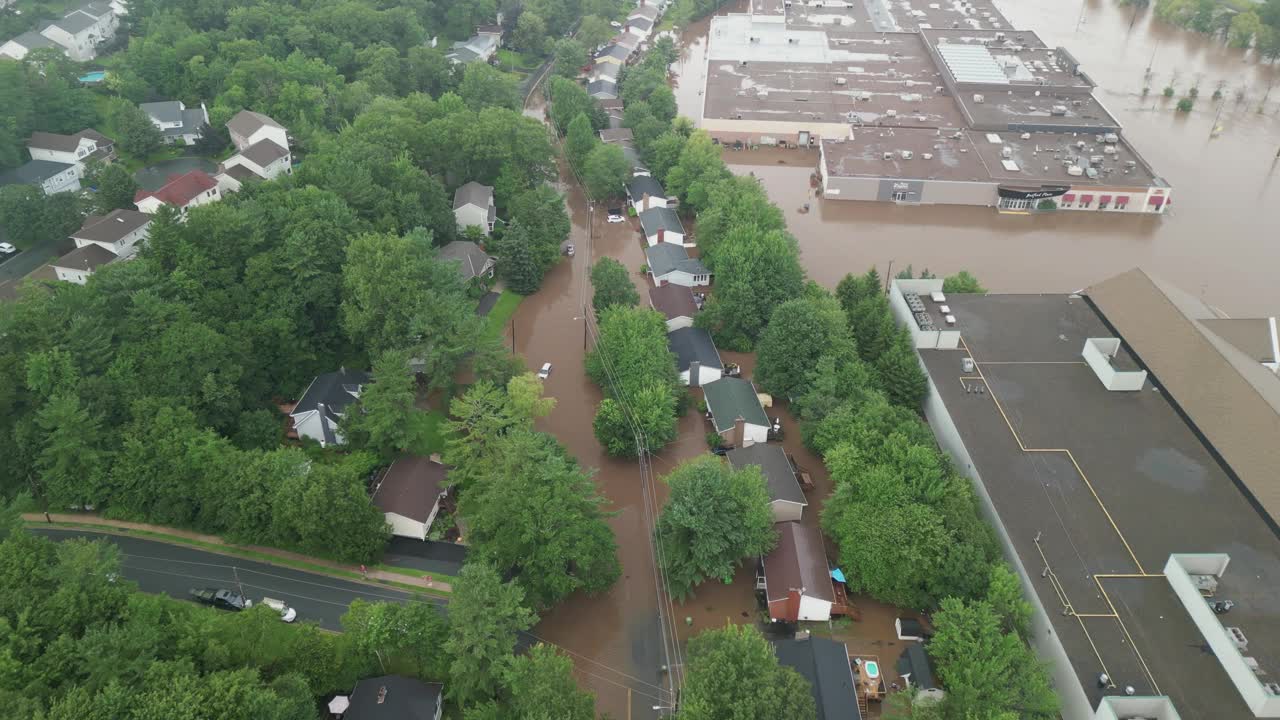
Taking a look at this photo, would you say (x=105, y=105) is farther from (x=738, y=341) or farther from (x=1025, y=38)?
(x=1025, y=38)

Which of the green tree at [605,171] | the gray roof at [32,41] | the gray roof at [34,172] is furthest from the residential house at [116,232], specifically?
the gray roof at [32,41]

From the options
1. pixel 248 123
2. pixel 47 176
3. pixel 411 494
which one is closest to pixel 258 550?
pixel 411 494

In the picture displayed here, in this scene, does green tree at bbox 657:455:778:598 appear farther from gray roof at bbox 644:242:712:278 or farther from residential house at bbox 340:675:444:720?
gray roof at bbox 644:242:712:278

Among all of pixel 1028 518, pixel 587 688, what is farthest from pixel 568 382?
pixel 1028 518

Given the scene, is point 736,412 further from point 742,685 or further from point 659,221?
point 659,221

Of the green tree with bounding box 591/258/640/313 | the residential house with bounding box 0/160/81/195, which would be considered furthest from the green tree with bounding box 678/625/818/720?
the residential house with bounding box 0/160/81/195

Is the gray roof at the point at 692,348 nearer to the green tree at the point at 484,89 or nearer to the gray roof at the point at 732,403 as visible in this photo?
the gray roof at the point at 732,403

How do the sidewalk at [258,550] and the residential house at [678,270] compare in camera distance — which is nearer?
the sidewalk at [258,550]
